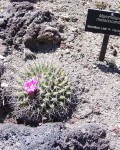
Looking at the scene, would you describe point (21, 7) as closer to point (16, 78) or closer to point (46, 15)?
point (46, 15)

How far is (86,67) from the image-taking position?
558 cm

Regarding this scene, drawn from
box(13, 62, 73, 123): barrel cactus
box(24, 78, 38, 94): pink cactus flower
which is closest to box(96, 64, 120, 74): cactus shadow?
box(13, 62, 73, 123): barrel cactus

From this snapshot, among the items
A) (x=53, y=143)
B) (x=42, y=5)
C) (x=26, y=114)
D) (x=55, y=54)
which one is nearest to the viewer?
(x=53, y=143)

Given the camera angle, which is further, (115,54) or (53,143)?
(115,54)

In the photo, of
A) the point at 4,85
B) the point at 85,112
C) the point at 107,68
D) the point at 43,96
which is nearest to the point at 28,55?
the point at 4,85

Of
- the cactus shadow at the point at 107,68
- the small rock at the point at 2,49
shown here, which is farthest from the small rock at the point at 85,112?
the small rock at the point at 2,49

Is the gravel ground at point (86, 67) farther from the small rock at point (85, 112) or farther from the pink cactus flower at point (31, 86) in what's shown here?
the pink cactus flower at point (31, 86)

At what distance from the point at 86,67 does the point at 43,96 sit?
1134 mm

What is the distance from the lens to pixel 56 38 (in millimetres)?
5906

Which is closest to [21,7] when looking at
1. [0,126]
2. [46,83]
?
[46,83]

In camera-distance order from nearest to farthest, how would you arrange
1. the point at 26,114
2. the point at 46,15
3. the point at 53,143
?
the point at 53,143, the point at 26,114, the point at 46,15

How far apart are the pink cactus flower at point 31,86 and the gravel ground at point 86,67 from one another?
535 millimetres

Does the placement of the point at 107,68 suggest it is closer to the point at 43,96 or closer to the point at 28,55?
the point at 28,55

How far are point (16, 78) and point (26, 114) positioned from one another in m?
0.59
